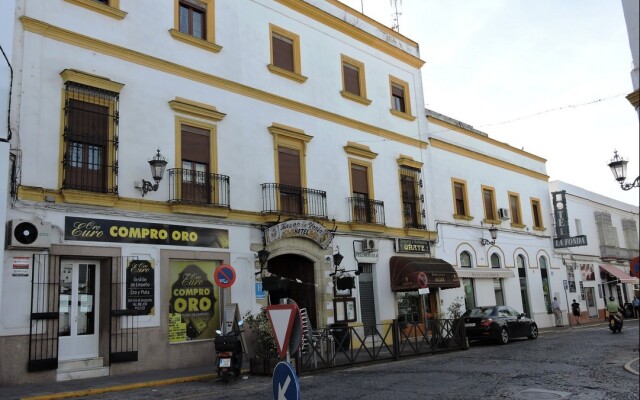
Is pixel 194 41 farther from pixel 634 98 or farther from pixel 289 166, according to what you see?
pixel 634 98

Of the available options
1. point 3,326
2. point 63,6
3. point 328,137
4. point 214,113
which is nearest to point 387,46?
point 328,137

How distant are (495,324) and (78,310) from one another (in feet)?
42.8

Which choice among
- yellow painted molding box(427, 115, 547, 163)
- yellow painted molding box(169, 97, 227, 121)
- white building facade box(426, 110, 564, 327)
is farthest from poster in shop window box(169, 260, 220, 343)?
yellow painted molding box(427, 115, 547, 163)

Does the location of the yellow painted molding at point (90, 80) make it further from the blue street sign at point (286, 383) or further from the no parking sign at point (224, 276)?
the blue street sign at point (286, 383)

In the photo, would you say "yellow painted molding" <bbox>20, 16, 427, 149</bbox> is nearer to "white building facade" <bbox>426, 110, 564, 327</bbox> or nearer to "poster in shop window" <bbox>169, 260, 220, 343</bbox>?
"white building facade" <bbox>426, 110, 564, 327</bbox>

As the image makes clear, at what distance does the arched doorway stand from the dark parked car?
4.98 metres

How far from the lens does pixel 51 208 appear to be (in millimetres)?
12250

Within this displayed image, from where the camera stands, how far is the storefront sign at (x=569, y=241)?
98.8 ft

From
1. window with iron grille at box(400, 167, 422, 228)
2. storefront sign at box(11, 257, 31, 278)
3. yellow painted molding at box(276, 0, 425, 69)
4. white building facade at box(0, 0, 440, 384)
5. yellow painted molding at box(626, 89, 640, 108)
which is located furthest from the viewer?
window with iron grille at box(400, 167, 422, 228)

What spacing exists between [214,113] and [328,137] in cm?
481

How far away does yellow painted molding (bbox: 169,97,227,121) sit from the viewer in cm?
1500

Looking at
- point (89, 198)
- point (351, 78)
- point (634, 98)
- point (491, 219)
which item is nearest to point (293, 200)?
point (351, 78)

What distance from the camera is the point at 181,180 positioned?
14.7 metres

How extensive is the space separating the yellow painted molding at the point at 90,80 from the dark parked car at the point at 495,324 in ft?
41.1
